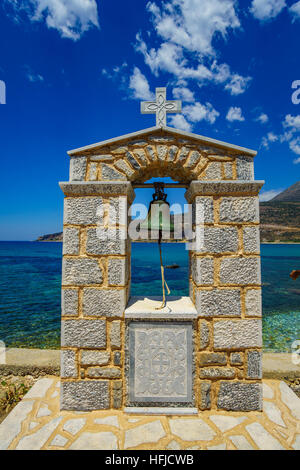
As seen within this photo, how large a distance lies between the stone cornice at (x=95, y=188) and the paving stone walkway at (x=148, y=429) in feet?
7.91

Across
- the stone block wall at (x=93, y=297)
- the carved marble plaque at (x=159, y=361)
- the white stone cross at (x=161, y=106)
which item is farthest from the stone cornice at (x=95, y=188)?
the carved marble plaque at (x=159, y=361)

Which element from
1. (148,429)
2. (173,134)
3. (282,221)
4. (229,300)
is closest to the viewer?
(148,429)

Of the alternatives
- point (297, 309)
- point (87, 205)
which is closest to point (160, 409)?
point (87, 205)

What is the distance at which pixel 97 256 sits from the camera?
2508 millimetres

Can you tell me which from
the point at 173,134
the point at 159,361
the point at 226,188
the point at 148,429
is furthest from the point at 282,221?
the point at 148,429

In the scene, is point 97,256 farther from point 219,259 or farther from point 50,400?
point 50,400

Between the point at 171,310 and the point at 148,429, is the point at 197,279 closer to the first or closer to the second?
the point at 171,310

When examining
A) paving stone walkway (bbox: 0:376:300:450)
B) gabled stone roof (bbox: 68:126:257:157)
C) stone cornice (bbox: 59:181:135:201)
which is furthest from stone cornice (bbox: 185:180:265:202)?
paving stone walkway (bbox: 0:376:300:450)

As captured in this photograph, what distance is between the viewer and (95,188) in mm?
2518

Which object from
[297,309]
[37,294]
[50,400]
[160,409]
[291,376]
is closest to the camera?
[160,409]

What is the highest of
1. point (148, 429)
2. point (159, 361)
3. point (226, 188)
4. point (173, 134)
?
point (173, 134)

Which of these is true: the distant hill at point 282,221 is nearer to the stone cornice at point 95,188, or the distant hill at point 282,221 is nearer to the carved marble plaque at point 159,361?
the carved marble plaque at point 159,361

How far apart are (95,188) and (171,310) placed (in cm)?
165

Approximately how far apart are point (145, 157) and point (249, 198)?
4.19ft
